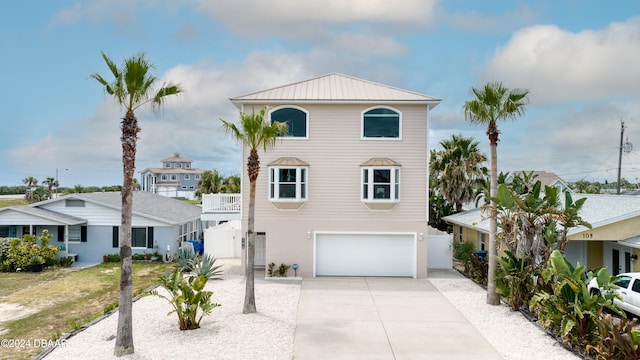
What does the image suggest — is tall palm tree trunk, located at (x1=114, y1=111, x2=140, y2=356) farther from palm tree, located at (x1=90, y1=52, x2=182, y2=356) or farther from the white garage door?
the white garage door

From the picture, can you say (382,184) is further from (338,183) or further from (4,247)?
(4,247)

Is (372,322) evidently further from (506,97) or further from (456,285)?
(506,97)

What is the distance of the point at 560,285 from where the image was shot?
10344mm

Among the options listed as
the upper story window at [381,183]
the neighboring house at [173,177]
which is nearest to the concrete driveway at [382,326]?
the upper story window at [381,183]

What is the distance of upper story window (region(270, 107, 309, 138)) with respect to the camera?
18.8 m

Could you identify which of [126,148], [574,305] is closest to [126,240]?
[126,148]

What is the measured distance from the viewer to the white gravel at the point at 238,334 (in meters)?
9.64

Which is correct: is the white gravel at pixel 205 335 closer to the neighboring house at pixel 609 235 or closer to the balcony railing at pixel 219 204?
the balcony railing at pixel 219 204

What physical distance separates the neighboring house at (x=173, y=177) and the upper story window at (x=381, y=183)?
194ft

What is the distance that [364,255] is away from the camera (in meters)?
19.0

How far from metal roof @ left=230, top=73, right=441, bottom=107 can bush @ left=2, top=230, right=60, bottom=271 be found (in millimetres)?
12689

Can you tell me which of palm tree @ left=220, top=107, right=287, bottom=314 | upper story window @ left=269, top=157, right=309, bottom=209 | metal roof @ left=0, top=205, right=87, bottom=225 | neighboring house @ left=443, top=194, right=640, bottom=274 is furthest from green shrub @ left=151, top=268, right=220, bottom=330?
metal roof @ left=0, top=205, right=87, bottom=225

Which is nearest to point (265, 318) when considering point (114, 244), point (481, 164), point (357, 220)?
point (357, 220)

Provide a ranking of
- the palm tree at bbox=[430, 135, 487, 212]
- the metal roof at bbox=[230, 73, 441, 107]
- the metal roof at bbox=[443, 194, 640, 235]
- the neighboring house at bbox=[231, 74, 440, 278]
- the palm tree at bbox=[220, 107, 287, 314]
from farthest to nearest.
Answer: the palm tree at bbox=[430, 135, 487, 212], the neighboring house at bbox=[231, 74, 440, 278], the metal roof at bbox=[230, 73, 441, 107], the metal roof at bbox=[443, 194, 640, 235], the palm tree at bbox=[220, 107, 287, 314]
